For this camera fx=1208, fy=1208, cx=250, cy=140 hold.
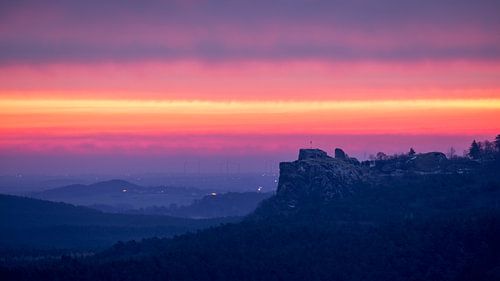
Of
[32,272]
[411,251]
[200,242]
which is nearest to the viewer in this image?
[32,272]

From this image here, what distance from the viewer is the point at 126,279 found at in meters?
160

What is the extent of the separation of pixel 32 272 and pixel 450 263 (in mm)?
56804

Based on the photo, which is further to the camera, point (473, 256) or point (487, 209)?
point (487, 209)

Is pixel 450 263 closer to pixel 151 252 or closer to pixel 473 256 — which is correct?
pixel 473 256

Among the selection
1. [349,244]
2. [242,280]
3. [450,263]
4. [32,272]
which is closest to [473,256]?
[450,263]

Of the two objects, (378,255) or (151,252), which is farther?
(151,252)

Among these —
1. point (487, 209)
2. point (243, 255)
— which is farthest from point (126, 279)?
point (487, 209)

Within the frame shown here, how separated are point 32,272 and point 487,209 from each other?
70.6 metres

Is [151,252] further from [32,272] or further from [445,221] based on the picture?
[445,221]

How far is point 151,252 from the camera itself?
7352 inches

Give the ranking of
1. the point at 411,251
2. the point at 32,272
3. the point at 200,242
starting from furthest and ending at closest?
the point at 200,242 → the point at 411,251 → the point at 32,272

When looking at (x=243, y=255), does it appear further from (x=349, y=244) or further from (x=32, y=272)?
(x=32, y=272)

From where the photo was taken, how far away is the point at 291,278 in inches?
6540

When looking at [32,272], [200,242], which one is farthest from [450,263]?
[32,272]
